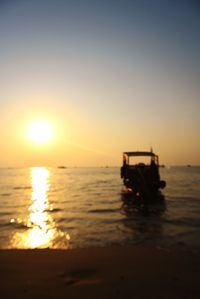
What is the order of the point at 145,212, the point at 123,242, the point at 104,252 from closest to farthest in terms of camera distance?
the point at 104,252, the point at 123,242, the point at 145,212

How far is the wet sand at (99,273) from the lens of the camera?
6.05 metres

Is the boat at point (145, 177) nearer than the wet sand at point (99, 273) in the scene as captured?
No

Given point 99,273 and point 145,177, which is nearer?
point 99,273

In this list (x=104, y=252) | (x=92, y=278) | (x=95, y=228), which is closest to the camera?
(x=92, y=278)

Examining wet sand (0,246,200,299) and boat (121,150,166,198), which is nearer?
wet sand (0,246,200,299)

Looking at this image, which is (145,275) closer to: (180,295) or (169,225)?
(180,295)

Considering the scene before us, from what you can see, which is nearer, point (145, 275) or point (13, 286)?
point (13, 286)

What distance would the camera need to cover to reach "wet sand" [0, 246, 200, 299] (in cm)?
605

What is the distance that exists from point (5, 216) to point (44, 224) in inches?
177

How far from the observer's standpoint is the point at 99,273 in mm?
7199

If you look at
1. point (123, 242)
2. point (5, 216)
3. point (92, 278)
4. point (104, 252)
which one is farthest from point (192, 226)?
point (5, 216)

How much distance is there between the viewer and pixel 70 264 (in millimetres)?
7980

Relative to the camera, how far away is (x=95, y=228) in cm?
1476

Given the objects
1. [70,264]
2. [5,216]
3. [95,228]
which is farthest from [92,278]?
[5,216]
